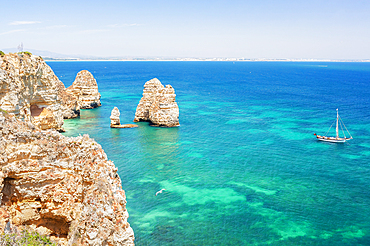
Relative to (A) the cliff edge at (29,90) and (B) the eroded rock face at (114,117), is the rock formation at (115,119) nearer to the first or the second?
(B) the eroded rock face at (114,117)

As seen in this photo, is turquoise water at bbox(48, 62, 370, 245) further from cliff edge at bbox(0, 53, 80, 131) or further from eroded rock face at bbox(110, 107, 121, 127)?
cliff edge at bbox(0, 53, 80, 131)

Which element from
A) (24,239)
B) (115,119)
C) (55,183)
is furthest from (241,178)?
(115,119)

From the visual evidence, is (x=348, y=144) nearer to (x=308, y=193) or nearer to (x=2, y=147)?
(x=308, y=193)

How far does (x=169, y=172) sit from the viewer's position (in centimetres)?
4391

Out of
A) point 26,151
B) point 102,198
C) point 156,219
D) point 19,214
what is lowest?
point 156,219

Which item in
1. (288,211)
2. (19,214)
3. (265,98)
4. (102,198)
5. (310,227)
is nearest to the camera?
(102,198)

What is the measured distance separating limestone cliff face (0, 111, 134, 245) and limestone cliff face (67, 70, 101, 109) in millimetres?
69142

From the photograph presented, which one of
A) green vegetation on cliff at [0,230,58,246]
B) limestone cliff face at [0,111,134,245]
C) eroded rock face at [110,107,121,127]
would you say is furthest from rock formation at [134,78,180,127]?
green vegetation on cliff at [0,230,58,246]

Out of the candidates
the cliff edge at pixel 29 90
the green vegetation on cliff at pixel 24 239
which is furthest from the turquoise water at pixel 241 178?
the green vegetation on cliff at pixel 24 239

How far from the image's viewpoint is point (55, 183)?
16859 millimetres

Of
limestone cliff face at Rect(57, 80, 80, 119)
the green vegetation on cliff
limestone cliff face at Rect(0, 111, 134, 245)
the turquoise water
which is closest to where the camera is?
the green vegetation on cliff

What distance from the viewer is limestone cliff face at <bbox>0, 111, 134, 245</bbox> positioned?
600 inches

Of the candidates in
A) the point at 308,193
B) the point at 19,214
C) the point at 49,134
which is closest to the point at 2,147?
the point at 49,134

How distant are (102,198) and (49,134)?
506cm
